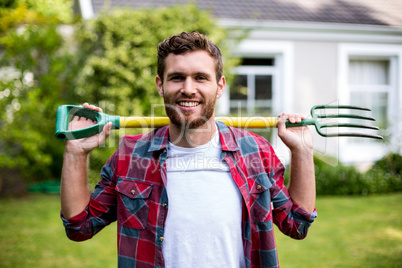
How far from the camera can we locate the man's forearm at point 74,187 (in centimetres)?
201

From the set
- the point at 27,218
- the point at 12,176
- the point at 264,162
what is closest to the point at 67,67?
the point at 12,176

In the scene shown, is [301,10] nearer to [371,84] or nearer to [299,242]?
[371,84]

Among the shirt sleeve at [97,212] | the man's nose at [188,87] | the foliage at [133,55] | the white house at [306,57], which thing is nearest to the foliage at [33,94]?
the foliage at [133,55]

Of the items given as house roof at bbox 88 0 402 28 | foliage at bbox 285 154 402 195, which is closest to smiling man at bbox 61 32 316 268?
foliage at bbox 285 154 402 195

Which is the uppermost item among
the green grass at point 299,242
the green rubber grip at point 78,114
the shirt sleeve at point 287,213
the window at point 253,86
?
the window at point 253,86

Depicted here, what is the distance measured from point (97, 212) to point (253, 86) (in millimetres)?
7556

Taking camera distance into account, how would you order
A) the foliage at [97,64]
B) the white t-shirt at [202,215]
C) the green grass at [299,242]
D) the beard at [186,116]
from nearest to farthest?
the white t-shirt at [202,215] → the beard at [186,116] → the green grass at [299,242] → the foliage at [97,64]

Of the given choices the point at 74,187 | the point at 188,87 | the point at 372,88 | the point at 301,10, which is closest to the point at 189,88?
the point at 188,87

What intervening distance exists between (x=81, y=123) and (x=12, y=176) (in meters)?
7.37

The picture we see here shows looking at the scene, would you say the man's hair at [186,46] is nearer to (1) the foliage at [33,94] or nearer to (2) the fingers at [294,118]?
(2) the fingers at [294,118]

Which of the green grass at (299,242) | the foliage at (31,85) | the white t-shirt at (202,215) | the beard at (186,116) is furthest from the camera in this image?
the foliage at (31,85)

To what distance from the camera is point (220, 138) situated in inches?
87.4

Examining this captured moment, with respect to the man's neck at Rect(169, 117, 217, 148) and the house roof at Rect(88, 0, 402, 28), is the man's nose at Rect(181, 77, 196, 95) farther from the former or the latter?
the house roof at Rect(88, 0, 402, 28)

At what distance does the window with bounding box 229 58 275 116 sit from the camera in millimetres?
9047
